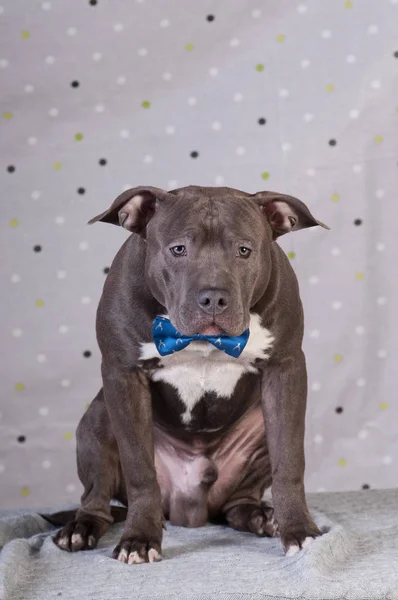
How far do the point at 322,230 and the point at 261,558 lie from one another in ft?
4.91

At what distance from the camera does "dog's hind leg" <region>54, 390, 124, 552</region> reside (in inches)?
98.6

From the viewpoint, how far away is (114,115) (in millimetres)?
3432

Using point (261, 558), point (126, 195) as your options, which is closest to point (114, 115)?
point (126, 195)

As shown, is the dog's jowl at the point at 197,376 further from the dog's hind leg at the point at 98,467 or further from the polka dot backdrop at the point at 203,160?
the polka dot backdrop at the point at 203,160

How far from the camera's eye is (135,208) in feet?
7.70

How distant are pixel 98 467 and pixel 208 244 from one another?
0.71m

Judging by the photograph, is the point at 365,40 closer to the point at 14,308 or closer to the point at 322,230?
the point at 322,230

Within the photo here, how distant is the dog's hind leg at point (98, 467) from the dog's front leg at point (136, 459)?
0.19 m

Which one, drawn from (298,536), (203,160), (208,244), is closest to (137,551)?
(298,536)

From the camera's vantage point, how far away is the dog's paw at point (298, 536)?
2.15 metres

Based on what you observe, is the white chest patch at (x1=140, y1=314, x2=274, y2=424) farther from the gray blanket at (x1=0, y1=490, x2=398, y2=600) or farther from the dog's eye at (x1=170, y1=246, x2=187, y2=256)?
the gray blanket at (x1=0, y1=490, x2=398, y2=600)

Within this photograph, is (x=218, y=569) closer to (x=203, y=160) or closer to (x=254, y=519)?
(x=254, y=519)

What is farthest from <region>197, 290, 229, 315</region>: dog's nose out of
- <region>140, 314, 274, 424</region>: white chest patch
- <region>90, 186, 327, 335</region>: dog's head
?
<region>140, 314, 274, 424</region>: white chest patch

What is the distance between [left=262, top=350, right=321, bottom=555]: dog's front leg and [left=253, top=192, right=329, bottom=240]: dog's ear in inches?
12.0
